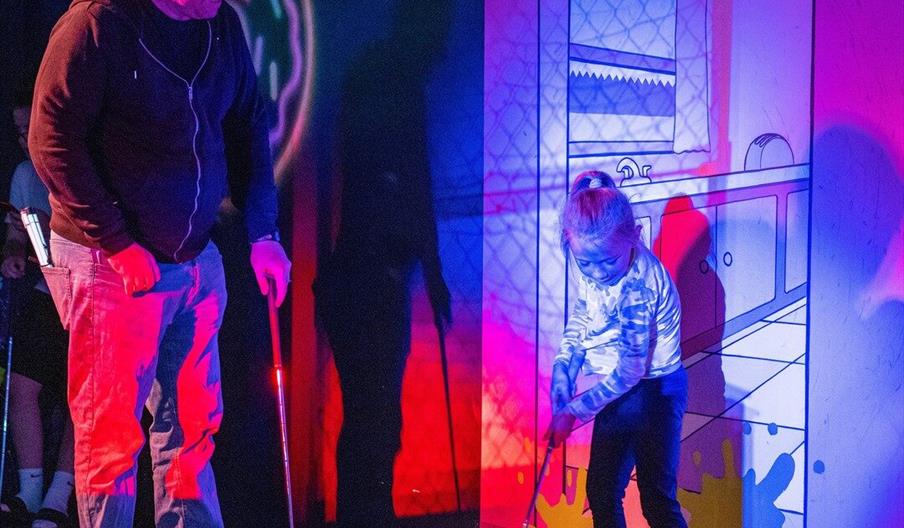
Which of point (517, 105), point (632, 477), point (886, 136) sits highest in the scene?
point (517, 105)

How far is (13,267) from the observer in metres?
2.71

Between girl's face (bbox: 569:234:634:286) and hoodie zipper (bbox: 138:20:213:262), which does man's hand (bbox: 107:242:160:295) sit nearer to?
hoodie zipper (bbox: 138:20:213:262)

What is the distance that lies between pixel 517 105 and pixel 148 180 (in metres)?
1.38

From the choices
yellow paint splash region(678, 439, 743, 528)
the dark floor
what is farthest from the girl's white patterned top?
the dark floor

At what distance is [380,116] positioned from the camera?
3.08 meters

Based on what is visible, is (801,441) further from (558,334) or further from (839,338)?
(558,334)

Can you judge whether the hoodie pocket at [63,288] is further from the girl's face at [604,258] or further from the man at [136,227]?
the girl's face at [604,258]

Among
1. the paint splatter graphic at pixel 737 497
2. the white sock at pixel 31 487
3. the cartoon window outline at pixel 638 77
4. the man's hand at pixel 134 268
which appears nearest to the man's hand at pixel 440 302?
the cartoon window outline at pixel 638 77

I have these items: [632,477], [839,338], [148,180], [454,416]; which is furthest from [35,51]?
[839,338]

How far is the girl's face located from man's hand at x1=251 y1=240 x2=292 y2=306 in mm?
820

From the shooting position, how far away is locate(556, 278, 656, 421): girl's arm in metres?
2.28

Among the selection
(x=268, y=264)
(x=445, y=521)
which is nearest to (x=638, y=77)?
(x=268, y=264)

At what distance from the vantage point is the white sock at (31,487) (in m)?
2.86

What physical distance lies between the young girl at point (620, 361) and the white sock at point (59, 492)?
1690 mm
